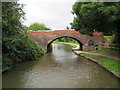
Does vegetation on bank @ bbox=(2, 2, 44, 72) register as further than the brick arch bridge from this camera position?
No

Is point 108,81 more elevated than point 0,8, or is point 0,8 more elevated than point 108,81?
point 0,8

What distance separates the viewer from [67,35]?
61.3 feet

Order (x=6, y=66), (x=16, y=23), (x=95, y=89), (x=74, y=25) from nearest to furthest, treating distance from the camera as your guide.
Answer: (x=95, y=89) < (x=6, y=66) < (x=16, y=23) < (x=74, y=25)

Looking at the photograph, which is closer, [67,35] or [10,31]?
[10,31]

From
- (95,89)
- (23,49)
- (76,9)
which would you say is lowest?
(95,89)

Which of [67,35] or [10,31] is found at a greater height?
[67,35]

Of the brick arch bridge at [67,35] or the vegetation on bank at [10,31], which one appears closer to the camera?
the vegetation on bank at [10,31]

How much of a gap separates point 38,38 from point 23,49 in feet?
25.0

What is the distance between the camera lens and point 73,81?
259 inches

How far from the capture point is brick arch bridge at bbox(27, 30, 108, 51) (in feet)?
60.9

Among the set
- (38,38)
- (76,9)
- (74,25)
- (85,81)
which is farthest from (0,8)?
(38,38)

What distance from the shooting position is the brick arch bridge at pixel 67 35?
1856 cm

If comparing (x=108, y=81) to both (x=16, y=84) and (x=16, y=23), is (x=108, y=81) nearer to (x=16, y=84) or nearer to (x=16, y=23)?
(x=16, y=84)

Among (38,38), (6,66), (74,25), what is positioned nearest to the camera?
(6,66)
